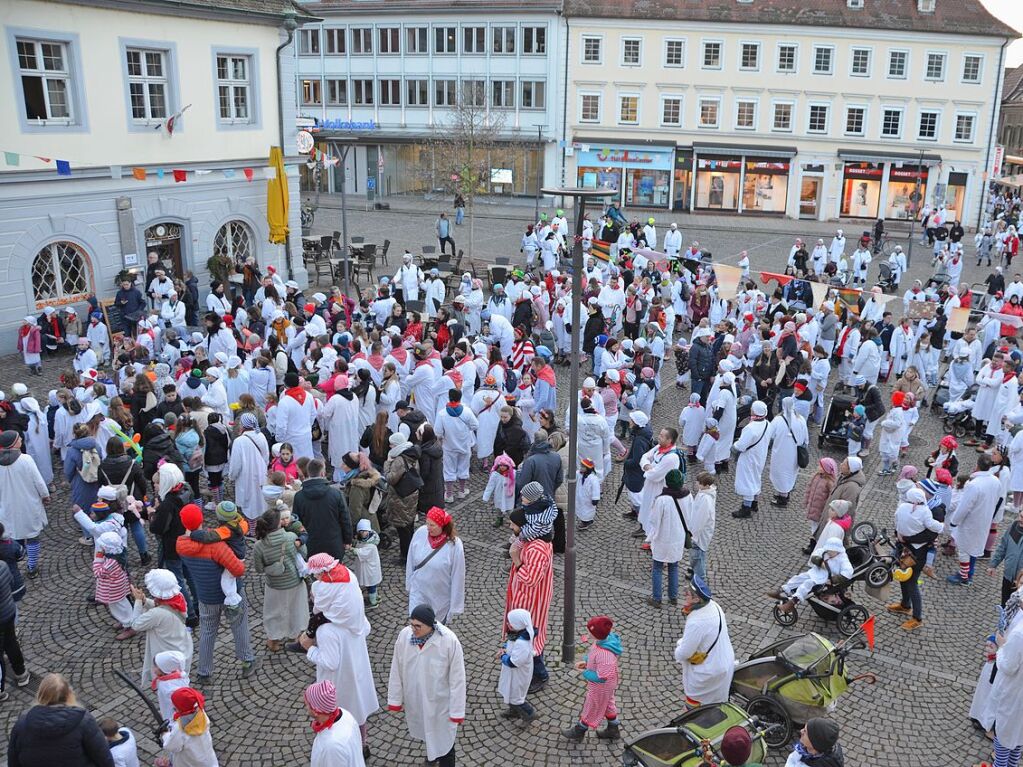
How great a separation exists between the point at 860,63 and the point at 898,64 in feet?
5.85

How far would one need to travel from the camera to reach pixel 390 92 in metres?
48.0

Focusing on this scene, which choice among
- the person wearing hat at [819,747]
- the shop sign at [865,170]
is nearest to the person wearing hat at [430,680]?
the person wearing hat at [819,747]

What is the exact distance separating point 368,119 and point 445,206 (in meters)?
7.77

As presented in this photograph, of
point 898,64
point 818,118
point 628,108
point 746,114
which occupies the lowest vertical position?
point 818,118

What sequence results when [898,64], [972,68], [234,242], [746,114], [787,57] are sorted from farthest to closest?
[746,114] < [787,57] < [898,64] < [972,68] < [234,242]

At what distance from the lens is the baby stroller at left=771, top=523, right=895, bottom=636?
9180 millimetres

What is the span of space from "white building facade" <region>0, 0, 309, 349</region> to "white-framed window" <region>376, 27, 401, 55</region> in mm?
24214

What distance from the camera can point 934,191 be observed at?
4344cm

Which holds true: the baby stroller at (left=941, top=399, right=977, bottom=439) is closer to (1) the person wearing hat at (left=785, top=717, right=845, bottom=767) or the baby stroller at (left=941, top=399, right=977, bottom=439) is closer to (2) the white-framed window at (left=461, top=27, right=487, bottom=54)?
(1) the person wearing hat at (left=785, top=717, right=845, bottom=767)

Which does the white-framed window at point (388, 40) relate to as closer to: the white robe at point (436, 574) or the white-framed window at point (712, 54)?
the white-framed window at point (712, 54)

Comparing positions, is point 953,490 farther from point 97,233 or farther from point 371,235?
point 371,235

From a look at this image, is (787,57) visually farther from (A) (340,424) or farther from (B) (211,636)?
(B) (211,636)

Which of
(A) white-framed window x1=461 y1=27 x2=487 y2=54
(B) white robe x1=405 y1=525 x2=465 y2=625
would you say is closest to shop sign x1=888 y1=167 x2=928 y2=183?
(A) white-framed window x1=461 y1=27 x2=487 y2=54

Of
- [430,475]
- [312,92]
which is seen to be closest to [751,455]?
→ [430,475]
